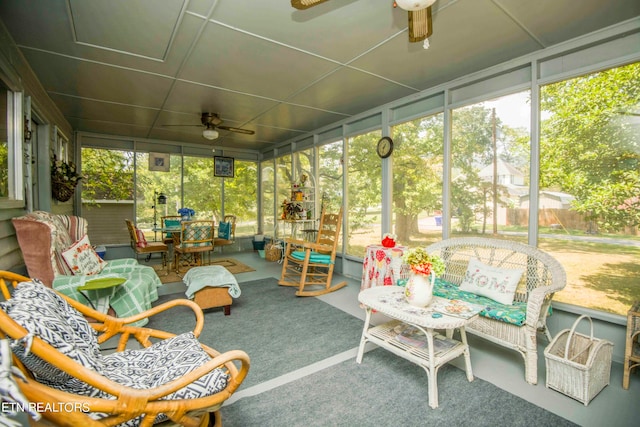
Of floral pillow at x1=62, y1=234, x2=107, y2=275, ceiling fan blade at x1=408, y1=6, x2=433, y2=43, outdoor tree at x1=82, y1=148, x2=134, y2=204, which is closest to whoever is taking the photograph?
ceiling fan blade at x1=408, y1=6, x2=433, y2=43

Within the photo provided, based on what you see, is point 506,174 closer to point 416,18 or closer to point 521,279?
point 521,279

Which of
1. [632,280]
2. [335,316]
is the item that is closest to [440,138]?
[632,280]

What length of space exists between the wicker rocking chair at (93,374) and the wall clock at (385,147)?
11.6ft

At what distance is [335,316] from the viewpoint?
11.0 feet

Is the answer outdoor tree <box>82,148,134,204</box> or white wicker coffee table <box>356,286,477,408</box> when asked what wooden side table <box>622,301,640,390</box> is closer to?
white wicker coffee table <box>356,286,477,408</box>

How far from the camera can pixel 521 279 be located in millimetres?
2699

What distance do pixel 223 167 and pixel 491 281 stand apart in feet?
21.4

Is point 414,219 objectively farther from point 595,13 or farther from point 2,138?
point 2,138

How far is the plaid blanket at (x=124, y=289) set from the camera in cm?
258

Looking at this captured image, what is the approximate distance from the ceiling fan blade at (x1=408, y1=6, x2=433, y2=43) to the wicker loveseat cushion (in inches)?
80.7

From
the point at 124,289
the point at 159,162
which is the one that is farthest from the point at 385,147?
the point at 159,162

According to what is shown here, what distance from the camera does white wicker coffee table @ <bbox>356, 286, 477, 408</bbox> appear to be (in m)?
1.92

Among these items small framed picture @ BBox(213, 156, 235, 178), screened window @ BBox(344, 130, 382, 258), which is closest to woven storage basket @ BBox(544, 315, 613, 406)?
screened window @ BBox(344, 130, 382, 258)

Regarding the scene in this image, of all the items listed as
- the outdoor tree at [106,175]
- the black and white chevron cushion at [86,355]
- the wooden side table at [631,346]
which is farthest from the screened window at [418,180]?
the outdoor tree at [106,175]
